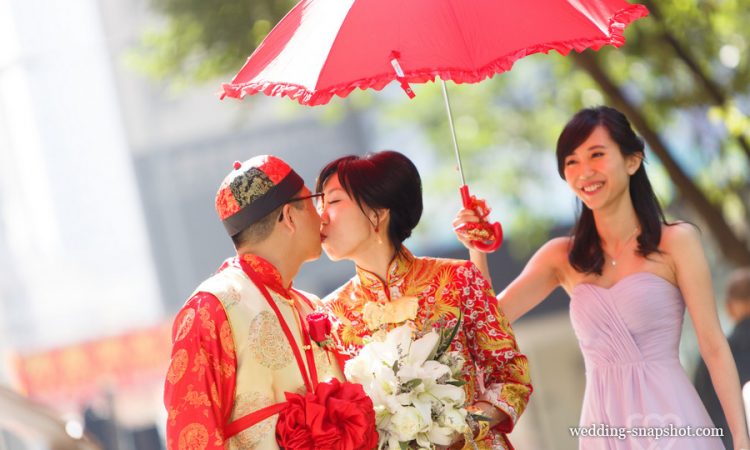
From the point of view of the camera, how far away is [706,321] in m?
3.41

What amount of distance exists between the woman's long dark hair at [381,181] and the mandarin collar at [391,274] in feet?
0.25

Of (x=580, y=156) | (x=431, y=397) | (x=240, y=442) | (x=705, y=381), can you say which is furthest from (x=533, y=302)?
(x=705, y=381)

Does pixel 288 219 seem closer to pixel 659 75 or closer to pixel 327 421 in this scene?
pixel 327 421

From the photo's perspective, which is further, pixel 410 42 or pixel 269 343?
pixel 410 42

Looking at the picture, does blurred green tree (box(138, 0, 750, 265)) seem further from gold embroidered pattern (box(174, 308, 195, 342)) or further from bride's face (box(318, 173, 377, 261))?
gold embroidered pattern (box(174, 308, 195, 342))

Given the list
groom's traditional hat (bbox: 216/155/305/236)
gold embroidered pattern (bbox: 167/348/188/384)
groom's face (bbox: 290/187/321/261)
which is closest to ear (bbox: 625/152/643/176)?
groom's face (bbox: 290/187/321/261)

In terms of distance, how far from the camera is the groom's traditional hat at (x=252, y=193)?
2879 millimetres

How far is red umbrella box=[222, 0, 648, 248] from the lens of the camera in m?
2.96

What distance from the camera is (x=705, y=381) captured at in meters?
A: 5.49

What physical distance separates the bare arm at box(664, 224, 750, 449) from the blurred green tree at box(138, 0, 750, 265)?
3.00 m

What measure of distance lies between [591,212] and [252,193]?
147cm

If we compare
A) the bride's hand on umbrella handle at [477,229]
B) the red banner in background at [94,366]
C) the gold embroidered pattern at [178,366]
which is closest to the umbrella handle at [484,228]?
the bride's hand on umbrella handle at [477,229]

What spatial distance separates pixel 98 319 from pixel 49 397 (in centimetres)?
122

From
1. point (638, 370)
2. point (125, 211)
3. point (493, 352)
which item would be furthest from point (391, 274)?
point (125, 211)
